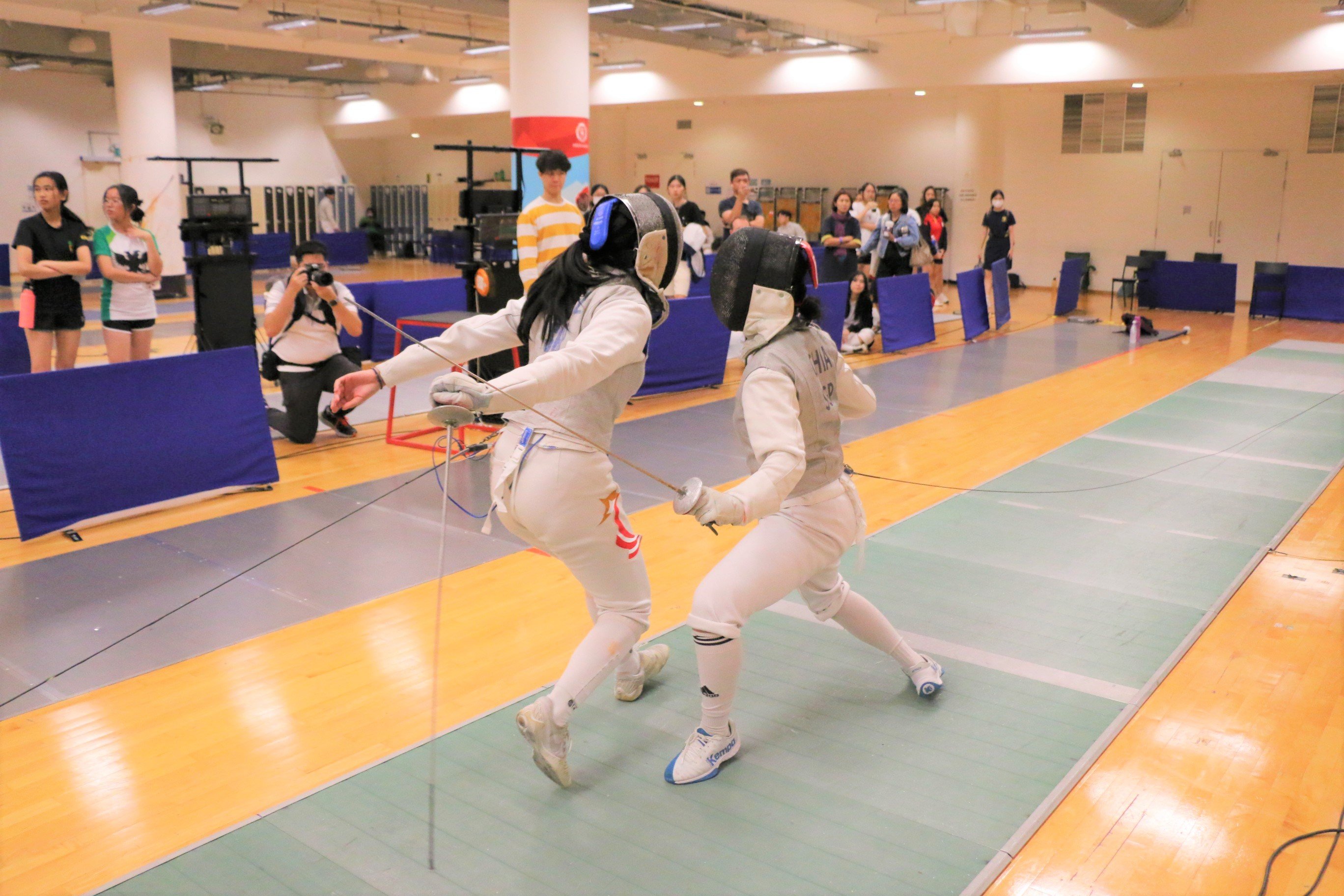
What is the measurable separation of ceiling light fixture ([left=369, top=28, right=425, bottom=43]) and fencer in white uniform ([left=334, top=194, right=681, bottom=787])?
13.5 meters

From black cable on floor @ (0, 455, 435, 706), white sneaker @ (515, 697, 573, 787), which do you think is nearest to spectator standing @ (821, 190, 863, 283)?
black cable on floor @ (0, 455, 435, 706)

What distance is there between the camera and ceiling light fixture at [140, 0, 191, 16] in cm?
1205

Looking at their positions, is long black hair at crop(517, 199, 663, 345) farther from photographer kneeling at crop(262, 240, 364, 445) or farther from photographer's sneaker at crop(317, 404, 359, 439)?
photographer's sneaker at crop(317, 404, 359, 439)

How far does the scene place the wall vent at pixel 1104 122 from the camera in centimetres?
1502

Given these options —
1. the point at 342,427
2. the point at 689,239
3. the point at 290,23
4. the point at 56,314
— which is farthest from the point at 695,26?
the point at 56,314

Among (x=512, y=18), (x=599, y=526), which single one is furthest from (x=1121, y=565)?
(x=512, y=18)

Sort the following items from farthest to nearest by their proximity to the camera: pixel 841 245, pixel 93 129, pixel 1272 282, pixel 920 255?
pixel 93 129
pixel 1272 282
pixel 841 245
pixel 920 255

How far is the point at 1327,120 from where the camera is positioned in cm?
1365

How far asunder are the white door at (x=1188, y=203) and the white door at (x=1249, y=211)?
10 centimetres

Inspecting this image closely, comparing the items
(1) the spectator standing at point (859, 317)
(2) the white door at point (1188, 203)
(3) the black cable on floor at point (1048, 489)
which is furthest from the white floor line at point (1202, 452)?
(2) the white door at point (1188, 203)

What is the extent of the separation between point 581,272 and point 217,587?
95.7 inches

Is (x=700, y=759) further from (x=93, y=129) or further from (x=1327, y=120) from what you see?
(x=93, y=129)

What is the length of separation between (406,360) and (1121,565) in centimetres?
329

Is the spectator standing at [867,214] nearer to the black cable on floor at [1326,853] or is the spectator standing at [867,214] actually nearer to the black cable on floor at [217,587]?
the black cable on floor at [217,587]
